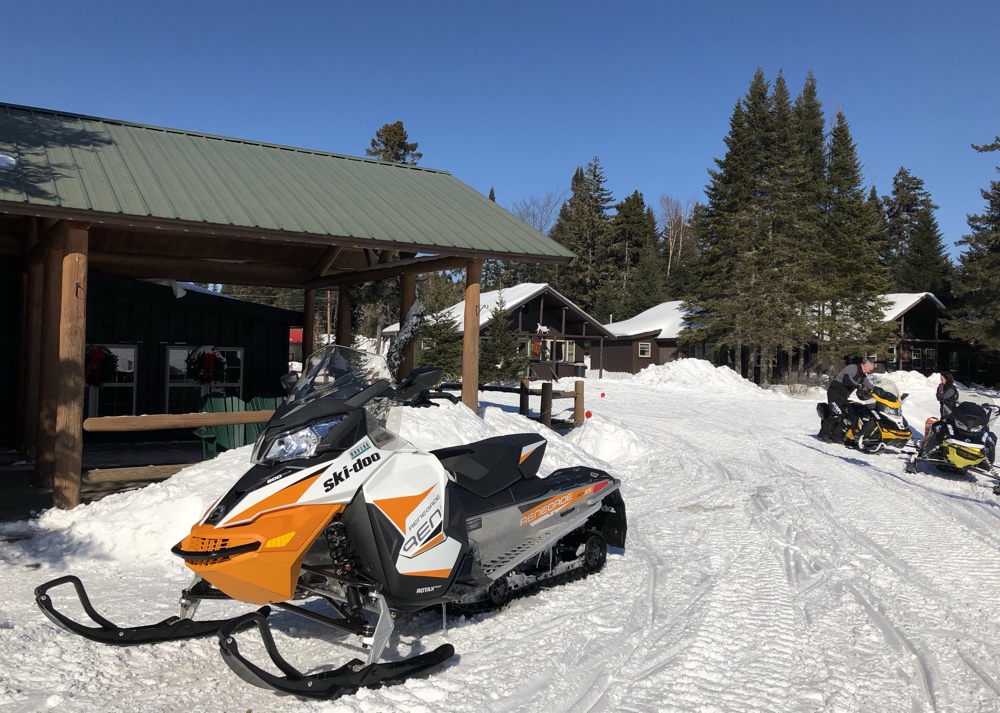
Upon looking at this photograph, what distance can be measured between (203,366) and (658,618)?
35.8 feet

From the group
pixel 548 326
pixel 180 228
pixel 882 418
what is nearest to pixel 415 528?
pixel 180 228

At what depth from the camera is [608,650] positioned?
418 cm

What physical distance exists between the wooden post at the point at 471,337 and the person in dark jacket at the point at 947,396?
608 centimetres

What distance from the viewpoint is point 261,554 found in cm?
327

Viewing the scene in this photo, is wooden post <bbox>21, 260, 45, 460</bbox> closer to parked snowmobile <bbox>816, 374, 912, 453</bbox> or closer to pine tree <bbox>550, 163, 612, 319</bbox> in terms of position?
parked snowmobile <bbox>816, 374, 912, 453</bbox>

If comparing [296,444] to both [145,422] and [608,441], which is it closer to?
[145,422]

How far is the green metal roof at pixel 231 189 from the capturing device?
789cm

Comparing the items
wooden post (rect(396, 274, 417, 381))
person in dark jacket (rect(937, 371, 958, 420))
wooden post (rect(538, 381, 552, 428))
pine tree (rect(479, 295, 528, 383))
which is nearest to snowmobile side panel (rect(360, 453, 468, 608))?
wooden post (rect(396, 274, 417, 381))

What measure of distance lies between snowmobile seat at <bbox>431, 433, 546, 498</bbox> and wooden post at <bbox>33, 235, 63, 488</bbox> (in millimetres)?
4693

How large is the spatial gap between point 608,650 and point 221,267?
35.0 ft

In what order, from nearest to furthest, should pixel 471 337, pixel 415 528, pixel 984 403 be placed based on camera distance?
pixel 415 528
pixel 984 403
pixel 471 337

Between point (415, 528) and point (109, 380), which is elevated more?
point (109, 380)

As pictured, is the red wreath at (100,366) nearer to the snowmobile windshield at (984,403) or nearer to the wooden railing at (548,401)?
the wooden railing at (548,401)

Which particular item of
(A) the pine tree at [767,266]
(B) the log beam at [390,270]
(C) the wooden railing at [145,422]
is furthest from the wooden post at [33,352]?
(A) the pine tree at [767,266]
